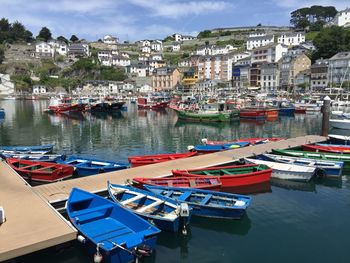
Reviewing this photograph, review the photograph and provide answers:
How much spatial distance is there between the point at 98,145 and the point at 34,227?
82.5 feet

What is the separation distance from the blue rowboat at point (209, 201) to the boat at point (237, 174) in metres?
2.73

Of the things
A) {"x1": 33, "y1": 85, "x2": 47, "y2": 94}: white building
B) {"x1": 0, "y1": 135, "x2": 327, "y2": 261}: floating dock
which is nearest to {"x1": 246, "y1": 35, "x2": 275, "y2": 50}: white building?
{"x1": 33, "y1": 85, "x2": 47, "y2": 94}: white building

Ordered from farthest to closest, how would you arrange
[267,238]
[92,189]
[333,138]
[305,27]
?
[305,27]
[333,138]
[92,189]
[267,238]

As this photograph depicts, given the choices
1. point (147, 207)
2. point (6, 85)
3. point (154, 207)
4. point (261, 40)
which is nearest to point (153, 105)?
point (154, 207)

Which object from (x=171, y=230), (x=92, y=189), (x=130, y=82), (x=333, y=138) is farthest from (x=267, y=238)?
(x=130, y=82)

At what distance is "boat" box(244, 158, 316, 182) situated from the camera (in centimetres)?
2097

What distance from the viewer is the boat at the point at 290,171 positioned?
2097cm

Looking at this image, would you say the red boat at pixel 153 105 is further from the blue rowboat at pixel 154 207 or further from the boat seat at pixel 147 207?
the boat seat at pixel 147 207

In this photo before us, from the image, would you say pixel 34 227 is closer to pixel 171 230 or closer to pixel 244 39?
pixel 171 230

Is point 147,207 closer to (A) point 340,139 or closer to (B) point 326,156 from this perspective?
(B) point 326,156

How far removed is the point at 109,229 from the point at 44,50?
187 meters

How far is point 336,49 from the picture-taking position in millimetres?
107375

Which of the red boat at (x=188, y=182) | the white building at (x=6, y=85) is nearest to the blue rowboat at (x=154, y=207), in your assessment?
the red boat at (x=188, y=182)

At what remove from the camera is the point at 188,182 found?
699 inches
